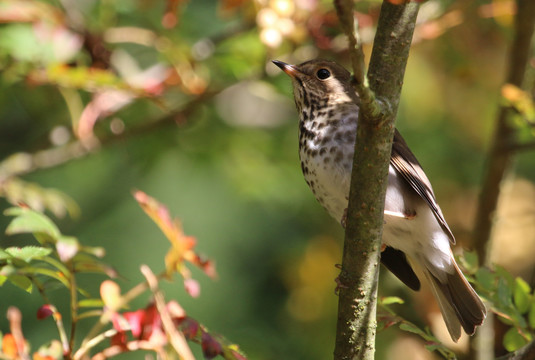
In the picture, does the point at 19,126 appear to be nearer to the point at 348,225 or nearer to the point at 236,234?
the point at 236,234

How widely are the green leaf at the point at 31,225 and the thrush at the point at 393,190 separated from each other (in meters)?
1.34

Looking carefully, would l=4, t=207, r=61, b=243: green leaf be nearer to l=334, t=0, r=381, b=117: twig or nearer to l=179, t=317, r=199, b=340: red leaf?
l=179, t=317, r=199, b=340: red leaf

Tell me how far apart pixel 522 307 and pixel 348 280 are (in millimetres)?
582

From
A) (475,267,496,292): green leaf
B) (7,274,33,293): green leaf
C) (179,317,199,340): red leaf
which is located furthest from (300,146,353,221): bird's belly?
(7,274,33,293): green leaf

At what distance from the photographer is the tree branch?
1.80m

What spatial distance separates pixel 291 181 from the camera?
470 centimetres

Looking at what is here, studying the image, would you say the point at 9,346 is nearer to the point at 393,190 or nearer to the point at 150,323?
the point at 150,323

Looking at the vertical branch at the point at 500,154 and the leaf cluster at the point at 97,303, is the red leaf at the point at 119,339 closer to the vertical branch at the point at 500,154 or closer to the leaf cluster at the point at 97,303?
Answer: the leaf cluster at the point at 97,303

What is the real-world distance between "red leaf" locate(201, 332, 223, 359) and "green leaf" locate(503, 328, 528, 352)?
0.95 meters

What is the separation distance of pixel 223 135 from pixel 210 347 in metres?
2.83

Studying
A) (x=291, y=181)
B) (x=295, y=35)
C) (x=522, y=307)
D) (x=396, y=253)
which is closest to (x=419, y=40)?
(x=295, y=35)

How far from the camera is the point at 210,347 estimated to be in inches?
68.0

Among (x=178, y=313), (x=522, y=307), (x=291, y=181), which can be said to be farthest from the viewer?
(x=291, y=181)

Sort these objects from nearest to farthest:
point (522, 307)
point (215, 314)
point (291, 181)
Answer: point (522, 307) < point (291, 181) < point (215, 314)
